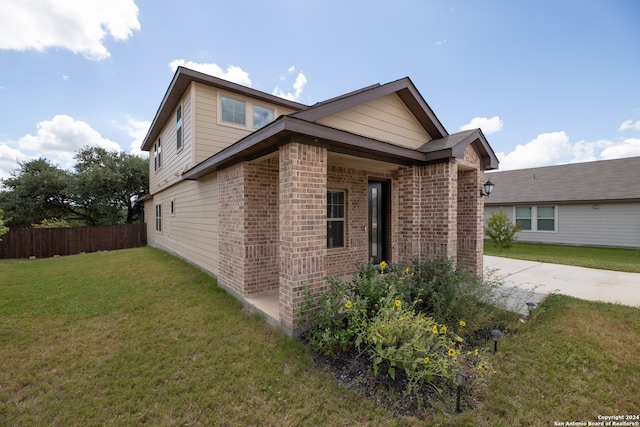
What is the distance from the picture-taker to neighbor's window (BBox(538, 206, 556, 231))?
46.4 ft

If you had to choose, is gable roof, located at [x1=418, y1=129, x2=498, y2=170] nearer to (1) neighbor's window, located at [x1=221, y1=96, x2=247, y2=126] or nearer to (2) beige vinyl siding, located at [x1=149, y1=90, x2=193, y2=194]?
(1) neighbor's window, located at [x1=221, y1=96, x2=247, y2=126]

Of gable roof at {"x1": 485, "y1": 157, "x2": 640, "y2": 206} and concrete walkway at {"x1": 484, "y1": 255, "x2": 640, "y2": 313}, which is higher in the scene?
gable roof at {"x1": 485, "y1": 157, "x2": 640, "y2": 206}

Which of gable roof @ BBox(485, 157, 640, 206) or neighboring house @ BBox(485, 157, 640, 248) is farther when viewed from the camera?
gable roof @ BBox(485, 157, 640, 206)

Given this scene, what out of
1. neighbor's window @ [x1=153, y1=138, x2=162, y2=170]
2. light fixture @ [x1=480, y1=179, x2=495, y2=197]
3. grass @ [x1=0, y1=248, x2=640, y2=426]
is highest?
neighbor's window @ [x1=153, y1=138, x2=162, y2=170]

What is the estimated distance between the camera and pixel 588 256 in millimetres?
10297

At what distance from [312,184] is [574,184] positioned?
17.6 metres

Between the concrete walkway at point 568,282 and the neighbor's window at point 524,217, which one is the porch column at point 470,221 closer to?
the concrete walkway at point 568,282

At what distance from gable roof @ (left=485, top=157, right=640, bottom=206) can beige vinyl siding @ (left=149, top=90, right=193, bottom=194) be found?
656 inches

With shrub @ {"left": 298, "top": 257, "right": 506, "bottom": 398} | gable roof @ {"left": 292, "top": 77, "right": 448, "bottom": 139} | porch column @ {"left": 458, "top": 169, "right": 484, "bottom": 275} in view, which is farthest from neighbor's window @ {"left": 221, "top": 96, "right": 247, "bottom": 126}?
porch column @ {"left": 458, "top": 169, "right": 484, "bottom": 275}

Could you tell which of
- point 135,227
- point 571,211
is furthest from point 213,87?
point 571,211

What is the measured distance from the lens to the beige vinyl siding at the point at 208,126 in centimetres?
671

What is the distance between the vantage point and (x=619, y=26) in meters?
6.33

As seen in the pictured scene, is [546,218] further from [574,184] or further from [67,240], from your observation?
[67,240]

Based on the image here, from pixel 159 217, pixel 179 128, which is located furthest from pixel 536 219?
pixel 159 217
